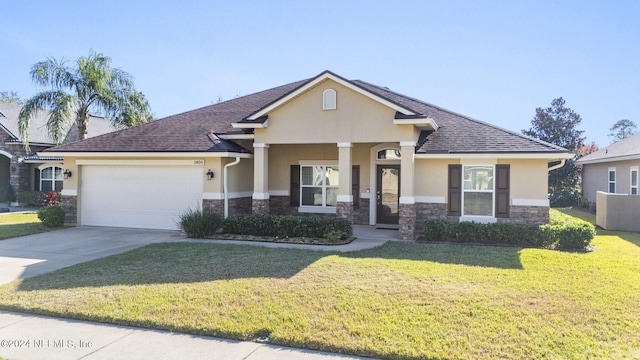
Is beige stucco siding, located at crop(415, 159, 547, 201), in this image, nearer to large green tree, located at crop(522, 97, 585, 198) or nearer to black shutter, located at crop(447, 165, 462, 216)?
black shutter, located at crop(447, 165, 462, 216)

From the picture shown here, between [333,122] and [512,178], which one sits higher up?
[333,122]

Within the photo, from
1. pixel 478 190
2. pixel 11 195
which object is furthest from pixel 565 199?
pixel 11 195

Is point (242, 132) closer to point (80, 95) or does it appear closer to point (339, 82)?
point (339, 82)

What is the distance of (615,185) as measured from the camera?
891 inches

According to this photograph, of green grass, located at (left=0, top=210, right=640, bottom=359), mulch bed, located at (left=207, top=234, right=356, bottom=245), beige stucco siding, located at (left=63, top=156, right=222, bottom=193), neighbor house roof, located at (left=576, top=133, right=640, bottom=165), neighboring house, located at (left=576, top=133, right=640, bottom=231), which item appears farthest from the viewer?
neighbor house roof, located at (left=576, top=133, right=640, bottom=165)

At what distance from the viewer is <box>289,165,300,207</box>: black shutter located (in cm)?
1677

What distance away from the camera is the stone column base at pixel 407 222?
12914mm

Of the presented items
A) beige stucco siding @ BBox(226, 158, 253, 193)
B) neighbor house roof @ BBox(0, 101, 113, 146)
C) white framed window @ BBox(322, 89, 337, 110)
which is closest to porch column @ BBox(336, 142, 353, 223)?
white framed window @ BBox(322, 89, 337, 110)

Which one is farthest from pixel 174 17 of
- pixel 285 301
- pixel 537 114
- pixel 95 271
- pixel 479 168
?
pixel 537 114

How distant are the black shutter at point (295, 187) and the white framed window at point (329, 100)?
3719mm

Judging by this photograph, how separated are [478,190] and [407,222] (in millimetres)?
2835

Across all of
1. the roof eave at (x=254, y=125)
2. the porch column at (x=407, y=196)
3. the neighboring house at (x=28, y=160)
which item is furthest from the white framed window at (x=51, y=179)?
the porch column at (x=407, y=196)

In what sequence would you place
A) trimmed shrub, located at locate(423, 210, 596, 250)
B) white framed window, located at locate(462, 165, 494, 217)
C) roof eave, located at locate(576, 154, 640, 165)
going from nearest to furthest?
trimmed shrub, located at locate(423, 210, 596, 250)
white framed window, located at locate(462, 165, 494, 217)
roof eave, located at locate(576, 154, 640, 165)

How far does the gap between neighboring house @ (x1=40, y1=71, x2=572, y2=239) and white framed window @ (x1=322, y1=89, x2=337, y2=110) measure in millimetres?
32
